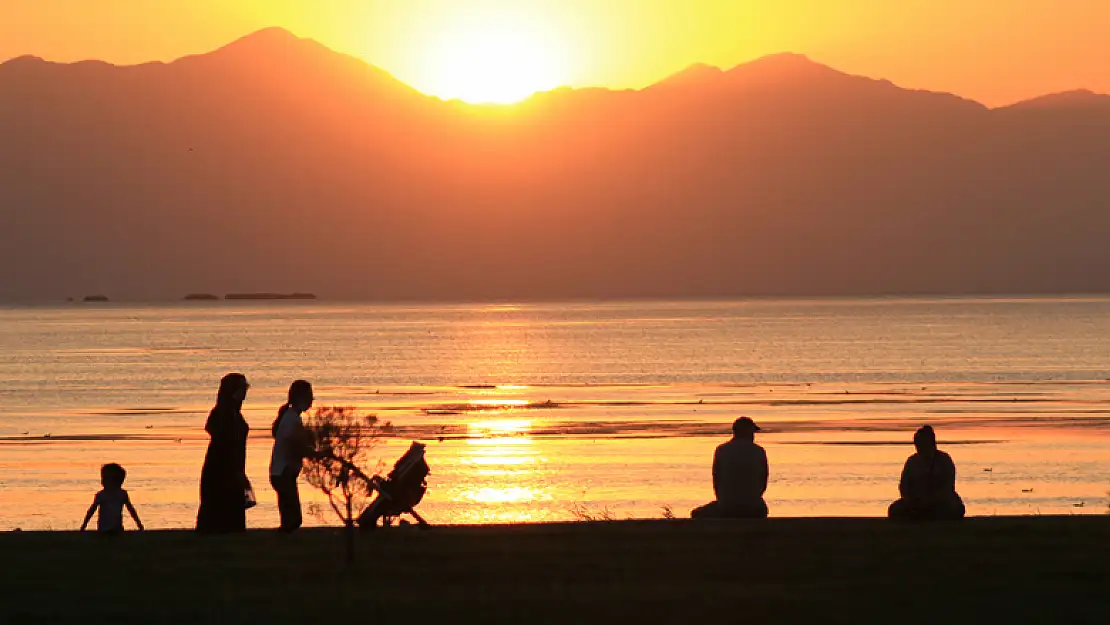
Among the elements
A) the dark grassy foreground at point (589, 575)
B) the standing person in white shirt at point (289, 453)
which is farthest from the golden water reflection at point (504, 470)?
the dark grassy foreground at point (589, 575)

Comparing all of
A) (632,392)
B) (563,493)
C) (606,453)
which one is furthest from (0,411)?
(563,493)

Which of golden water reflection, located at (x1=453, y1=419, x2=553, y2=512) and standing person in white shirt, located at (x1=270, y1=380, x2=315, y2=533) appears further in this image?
golden water reflection, located at (x1=453, y1=419, x2=553, y2=512)

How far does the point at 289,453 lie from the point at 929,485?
6.75m

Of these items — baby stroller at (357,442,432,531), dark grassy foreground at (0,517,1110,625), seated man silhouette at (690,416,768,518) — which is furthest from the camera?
seated man silhouette at (690,416,768,518)

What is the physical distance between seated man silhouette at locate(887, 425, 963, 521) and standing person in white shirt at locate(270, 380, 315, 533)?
6.36 m

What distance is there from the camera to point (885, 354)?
416 feet

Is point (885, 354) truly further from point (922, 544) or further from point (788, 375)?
point (922, 544)

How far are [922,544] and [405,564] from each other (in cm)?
476

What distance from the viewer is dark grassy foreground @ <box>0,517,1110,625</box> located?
12992 millimetres

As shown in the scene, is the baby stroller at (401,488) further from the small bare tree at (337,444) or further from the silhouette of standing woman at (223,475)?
the small bare tree at (337,444)

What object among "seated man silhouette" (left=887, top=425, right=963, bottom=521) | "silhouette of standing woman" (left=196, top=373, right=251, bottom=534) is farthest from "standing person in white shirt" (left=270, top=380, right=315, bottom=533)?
"seated man silhouette" (left=887, top=425, right=963, bottom=521)

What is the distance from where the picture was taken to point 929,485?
61.8 feet

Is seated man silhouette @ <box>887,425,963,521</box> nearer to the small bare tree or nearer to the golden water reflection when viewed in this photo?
the small bare tree

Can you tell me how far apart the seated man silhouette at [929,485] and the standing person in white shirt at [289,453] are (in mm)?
6360
